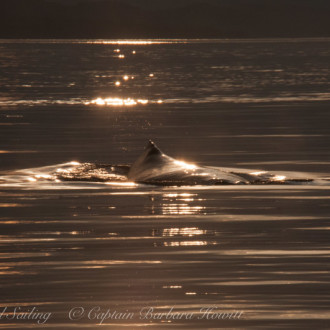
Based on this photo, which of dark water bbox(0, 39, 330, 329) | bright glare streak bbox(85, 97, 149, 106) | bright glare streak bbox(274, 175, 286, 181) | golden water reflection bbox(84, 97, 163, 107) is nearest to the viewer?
dark water bbox(0, 39, 330, 329)

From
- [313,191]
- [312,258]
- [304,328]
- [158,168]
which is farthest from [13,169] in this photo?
[304,328]

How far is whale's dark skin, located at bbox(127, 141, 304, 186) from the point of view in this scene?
22875mm

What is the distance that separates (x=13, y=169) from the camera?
25781 millimetres

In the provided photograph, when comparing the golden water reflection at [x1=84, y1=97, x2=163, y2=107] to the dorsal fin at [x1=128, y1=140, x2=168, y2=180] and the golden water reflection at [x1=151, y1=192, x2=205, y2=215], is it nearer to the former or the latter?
the dorsal fin at [x1=128, y1=140, x2=168, y2=180]

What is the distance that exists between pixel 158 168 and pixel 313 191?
317 cm

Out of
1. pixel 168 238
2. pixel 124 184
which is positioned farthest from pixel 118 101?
pixel 168 238

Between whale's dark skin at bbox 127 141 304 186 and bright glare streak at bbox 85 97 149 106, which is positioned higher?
whale's dark skin at bbox 127 141 304 186

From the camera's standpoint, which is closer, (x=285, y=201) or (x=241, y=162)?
(x=285, y=201)

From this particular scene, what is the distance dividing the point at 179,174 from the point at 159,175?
381 millimetres

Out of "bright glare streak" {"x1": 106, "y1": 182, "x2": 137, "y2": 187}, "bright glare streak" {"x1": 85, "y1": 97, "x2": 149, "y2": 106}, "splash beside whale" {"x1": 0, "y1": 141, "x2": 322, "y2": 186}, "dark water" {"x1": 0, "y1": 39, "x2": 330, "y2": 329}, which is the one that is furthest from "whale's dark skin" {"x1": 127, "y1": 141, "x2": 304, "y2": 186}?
"bright glare streak" {"x1": 85, "y1": 97, "x2": 149, "y2": 106}

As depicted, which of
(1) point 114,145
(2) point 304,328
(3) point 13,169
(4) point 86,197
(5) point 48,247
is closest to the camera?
(2) point 304,328

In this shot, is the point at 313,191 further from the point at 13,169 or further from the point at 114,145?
the point at 114,145

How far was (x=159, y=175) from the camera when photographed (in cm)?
2327

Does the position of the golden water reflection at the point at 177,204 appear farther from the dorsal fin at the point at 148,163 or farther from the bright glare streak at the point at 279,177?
the bright glare streak at the point at 279,177
